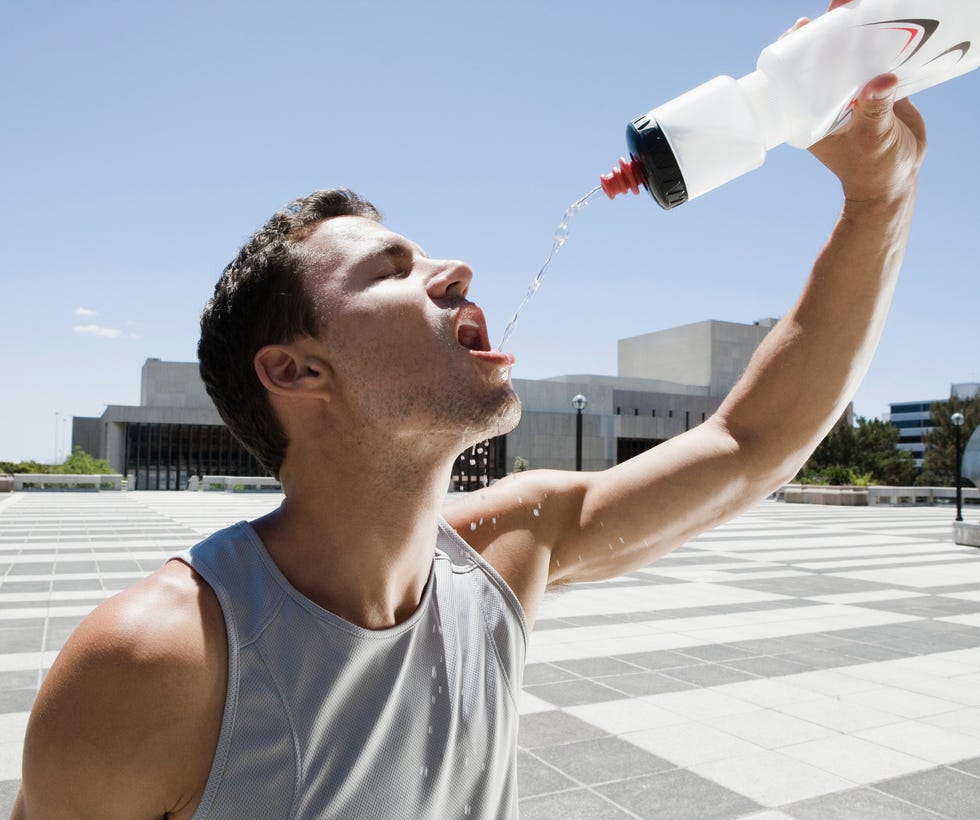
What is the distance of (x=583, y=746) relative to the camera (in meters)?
4.48

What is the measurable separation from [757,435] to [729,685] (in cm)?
442

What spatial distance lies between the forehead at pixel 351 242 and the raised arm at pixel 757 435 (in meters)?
0.57

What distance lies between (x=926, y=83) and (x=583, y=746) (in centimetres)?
371

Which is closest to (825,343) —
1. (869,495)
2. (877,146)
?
(877,146)

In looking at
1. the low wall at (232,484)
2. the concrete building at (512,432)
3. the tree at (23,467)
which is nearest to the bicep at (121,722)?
the low wall at (232,484)

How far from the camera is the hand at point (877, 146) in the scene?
1.45 metres

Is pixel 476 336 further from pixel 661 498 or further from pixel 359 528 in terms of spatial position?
pixel 661 498

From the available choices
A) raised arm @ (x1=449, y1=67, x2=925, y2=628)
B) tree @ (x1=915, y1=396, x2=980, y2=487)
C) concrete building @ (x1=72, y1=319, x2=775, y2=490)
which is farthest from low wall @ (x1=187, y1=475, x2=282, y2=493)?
raised arm @ (x1=449, y1=67, x2=925, y2=628)

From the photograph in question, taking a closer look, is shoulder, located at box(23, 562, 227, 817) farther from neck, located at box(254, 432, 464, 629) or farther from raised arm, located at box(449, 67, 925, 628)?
raised arm, located at box(449, 67, 925, 628)

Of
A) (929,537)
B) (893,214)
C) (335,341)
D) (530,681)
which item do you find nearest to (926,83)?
(893,214)

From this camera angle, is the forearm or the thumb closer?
the thumb

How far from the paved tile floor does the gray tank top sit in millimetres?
642

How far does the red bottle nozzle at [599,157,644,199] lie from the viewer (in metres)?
1.62

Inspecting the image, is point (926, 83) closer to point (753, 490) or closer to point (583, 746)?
point (753, 490)
